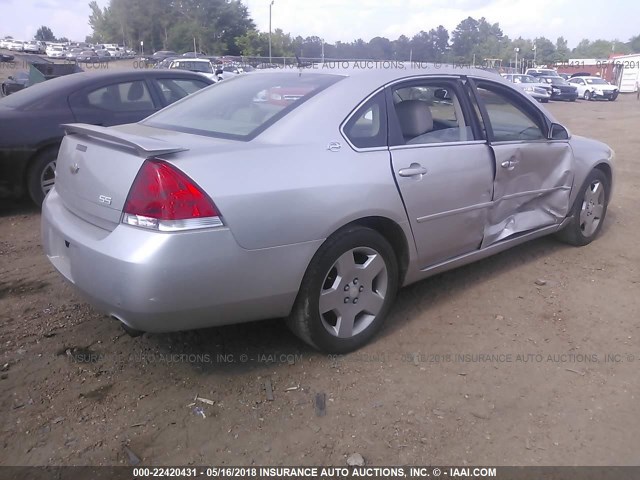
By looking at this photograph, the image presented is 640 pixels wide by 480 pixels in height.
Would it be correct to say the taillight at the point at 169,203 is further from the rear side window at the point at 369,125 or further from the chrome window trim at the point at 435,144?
the chrome window trim at the point at 435,144

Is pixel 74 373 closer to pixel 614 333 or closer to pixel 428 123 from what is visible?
pixel 428 123

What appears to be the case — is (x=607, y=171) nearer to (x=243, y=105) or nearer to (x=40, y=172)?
(x=243, y=105)

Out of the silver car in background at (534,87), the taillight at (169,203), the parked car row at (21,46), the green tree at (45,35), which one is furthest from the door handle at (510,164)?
the green tree at (45,35)

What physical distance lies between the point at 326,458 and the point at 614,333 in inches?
84.4

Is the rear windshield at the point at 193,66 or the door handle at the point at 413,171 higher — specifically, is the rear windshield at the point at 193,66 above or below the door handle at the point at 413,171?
above

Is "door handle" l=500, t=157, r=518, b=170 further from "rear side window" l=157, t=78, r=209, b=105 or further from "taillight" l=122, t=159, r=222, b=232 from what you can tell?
"rear side window" l=157, t=78, r=209, b=105

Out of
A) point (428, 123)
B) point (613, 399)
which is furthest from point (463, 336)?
point (428, 123)

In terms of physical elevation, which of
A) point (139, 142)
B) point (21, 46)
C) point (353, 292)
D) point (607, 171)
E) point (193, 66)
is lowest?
point (353, 292)

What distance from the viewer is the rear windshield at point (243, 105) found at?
306cm

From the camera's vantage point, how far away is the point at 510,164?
393 centimetres

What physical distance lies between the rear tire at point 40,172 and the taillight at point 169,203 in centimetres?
389

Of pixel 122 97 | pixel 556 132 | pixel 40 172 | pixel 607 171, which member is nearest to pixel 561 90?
pixel 607 171

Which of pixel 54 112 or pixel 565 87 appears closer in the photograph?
pixel 54 112

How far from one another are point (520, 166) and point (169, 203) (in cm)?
262
